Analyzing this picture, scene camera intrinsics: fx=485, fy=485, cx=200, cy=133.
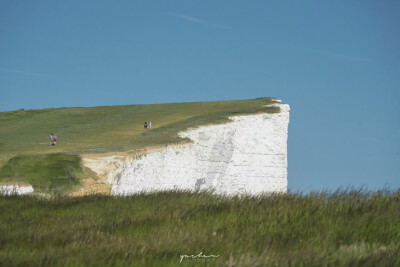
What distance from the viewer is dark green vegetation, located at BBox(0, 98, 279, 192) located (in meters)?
24.1

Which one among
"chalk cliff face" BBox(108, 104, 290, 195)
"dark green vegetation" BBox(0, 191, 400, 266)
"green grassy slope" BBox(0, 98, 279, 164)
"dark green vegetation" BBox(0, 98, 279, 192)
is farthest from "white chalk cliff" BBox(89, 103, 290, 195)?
"dark green vegetation" BBox(0, 191, 400, 266)

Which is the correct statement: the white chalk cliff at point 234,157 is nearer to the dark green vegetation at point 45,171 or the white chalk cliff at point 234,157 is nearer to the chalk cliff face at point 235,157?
the chalk cliff face at point 235,157

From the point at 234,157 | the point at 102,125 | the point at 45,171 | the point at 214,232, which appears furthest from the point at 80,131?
the point at 214,232

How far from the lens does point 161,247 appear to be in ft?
17.2

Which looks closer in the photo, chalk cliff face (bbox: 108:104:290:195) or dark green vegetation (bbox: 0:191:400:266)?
dark green vegetation (bbox: 0:191:400:266)

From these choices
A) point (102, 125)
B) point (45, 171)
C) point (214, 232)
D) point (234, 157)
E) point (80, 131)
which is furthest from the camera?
point (102, 125)

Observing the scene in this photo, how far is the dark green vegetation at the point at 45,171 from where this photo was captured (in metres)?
23.0

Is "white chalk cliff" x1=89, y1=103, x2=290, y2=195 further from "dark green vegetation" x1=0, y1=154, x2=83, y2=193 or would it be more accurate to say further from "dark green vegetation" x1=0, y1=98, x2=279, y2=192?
"dark green vegetation" x1=0, y1=154, x2=83, y2=193

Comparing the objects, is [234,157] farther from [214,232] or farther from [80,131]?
[214,232]

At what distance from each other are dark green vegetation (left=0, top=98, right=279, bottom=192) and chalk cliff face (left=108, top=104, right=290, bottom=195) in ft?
3.46

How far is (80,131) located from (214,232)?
36.6 meters

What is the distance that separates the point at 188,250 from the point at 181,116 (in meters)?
41.8

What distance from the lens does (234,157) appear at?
41.8 meters

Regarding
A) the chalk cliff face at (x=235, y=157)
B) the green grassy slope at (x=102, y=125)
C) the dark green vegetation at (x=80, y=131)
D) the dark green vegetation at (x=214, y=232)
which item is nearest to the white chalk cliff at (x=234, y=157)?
the chalk cliff face at (x=235, y=157)
